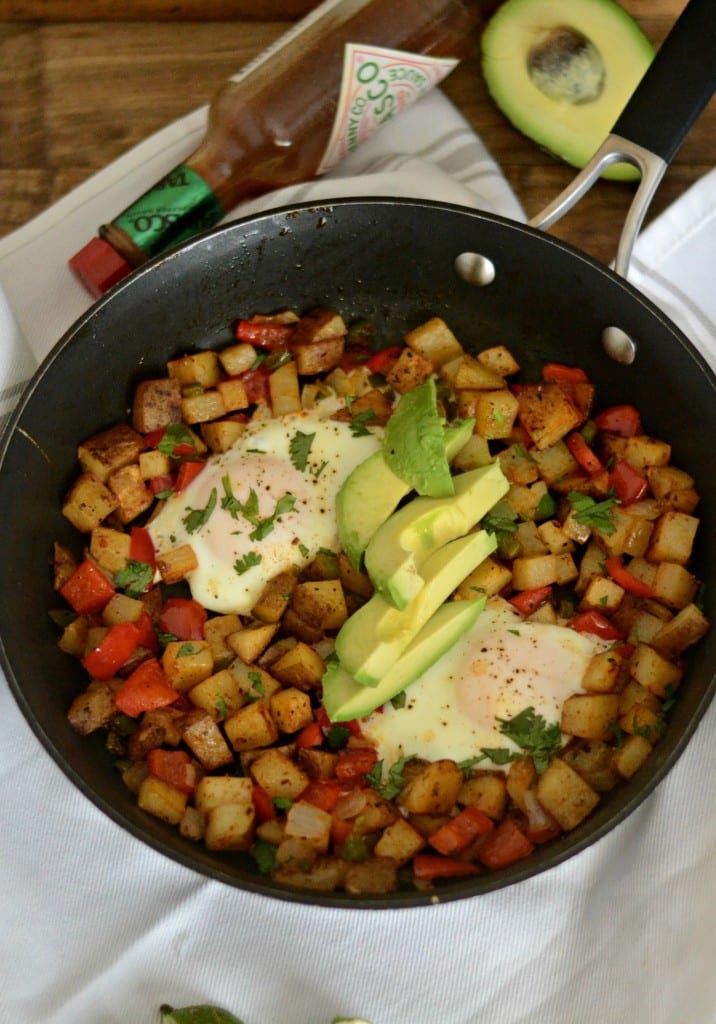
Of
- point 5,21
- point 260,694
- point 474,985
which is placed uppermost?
point 5,21

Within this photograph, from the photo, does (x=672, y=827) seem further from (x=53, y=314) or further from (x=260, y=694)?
(x=53, y=314)

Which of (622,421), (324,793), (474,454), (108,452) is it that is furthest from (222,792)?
(622,421)

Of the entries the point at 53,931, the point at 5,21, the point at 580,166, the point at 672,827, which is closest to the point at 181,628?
the point at 53,931

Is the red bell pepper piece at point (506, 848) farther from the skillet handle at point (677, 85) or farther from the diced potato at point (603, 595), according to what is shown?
the skillet handle at point (677, 85)

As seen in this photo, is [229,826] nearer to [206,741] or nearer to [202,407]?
[206,741]

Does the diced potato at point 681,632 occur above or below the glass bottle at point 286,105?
below

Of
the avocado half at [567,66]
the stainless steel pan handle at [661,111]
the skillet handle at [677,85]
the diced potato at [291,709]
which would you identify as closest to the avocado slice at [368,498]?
the diced potato at [291,709]

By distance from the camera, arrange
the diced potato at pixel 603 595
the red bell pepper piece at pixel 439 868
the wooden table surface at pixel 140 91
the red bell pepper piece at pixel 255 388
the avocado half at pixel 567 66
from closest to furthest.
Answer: the red bell pepper piece at pixel 439 868
the diced potato at pixel 603 595
the red bell pepper piece at pixel 255 388
the avocado half at pixel 567 66
the wooden table surface at pixel 140 91

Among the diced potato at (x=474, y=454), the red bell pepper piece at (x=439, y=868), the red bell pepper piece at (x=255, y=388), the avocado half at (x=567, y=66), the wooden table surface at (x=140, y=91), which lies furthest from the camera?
the wooden table surface at (x=140, y=91)
